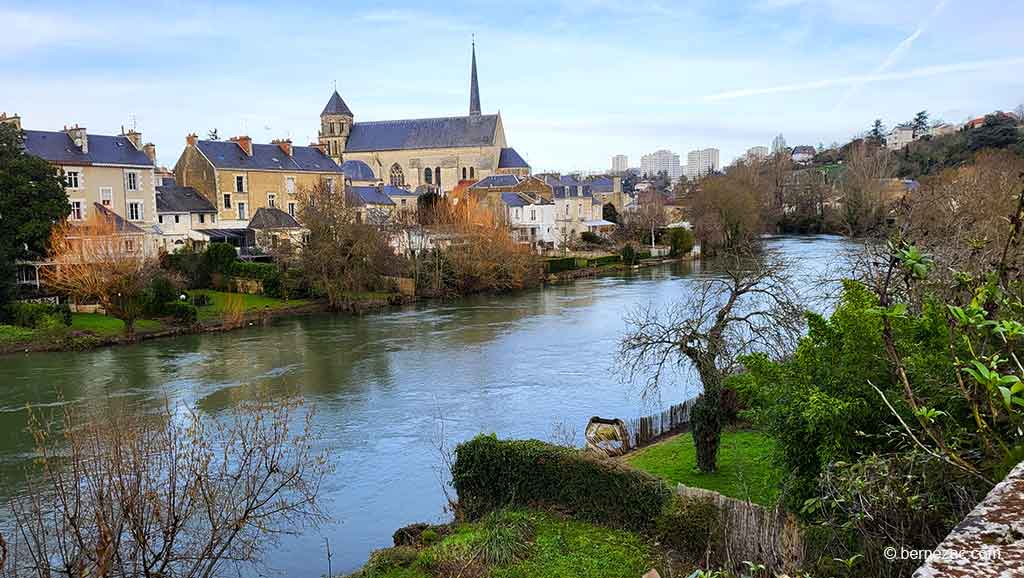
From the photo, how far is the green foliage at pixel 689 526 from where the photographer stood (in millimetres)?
8977

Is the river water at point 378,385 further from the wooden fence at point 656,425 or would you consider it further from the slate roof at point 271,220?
the slate roof at point 271,220

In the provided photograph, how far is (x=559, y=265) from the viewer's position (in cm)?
4528

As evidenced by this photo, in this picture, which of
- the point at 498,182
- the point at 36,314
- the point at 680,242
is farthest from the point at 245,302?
the point at 680,242

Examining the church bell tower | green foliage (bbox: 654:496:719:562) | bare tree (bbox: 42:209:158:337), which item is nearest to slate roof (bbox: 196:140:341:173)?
bare tree (bbox: 42:209:158:337)

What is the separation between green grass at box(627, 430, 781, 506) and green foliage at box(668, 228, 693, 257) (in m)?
39.5

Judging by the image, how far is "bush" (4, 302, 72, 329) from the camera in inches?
1037

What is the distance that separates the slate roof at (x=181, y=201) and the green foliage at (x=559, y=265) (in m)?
18.9

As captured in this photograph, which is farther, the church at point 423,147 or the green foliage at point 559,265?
the church at point 423,147

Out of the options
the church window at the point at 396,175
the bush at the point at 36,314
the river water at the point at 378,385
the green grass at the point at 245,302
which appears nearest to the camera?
the river water at the point at 378,385

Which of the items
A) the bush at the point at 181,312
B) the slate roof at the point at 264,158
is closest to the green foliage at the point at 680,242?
the slate roof at the point at 264,158

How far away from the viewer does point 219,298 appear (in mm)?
33781

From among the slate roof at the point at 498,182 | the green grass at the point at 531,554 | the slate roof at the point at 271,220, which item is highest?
the slate roof at the point at 498,182

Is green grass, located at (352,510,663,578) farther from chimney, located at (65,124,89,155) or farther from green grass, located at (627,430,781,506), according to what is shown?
chimney, located at (65,124,89,155)

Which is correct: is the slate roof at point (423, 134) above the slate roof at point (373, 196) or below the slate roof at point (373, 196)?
above
